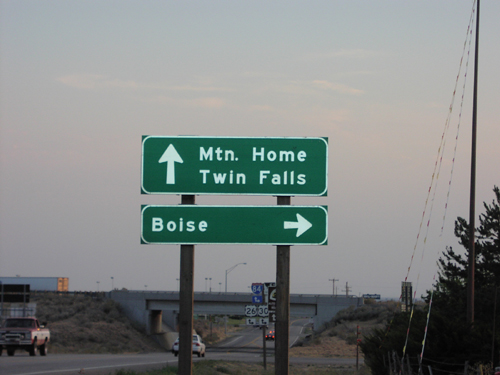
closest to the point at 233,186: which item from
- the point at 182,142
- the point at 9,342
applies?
the point at 182,142

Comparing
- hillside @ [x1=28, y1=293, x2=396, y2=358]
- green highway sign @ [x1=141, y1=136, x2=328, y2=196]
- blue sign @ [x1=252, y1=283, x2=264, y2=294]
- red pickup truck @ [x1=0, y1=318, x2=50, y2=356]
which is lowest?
hillside @ [x1=28, y1=293, x2=396, y2=358]

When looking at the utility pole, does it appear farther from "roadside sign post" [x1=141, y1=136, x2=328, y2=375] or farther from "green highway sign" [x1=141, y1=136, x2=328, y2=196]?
"green highway sign" [x1=141, y1=136, x2=328, y2=196]

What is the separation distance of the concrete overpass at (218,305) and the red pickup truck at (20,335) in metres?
41.6

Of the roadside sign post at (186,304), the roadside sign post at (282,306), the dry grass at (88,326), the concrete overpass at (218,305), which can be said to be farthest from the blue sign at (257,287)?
the concrete overpass at (218,305)

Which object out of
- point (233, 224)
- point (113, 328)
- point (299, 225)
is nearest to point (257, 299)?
point (233, 224)

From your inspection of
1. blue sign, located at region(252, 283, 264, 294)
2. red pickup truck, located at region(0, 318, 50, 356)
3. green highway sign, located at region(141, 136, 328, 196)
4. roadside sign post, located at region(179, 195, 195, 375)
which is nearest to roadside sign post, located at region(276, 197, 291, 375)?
green highway sign, located at region(141, 136, 328, 196)

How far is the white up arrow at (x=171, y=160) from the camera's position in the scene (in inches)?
433

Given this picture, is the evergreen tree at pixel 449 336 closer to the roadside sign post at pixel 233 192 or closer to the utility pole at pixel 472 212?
the utility pole at pixel 472 212

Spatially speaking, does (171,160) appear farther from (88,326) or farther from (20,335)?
(88,326)

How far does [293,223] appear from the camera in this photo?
10742 millimetres

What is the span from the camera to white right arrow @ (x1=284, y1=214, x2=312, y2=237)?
421 inches

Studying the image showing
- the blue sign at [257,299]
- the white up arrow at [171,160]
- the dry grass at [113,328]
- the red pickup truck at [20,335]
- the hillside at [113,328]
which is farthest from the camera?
the hillside at [113,328]

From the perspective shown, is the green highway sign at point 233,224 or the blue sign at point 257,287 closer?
the green highway sign at point 233,224

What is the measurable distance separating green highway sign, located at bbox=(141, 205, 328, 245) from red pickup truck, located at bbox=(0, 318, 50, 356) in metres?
23.5
